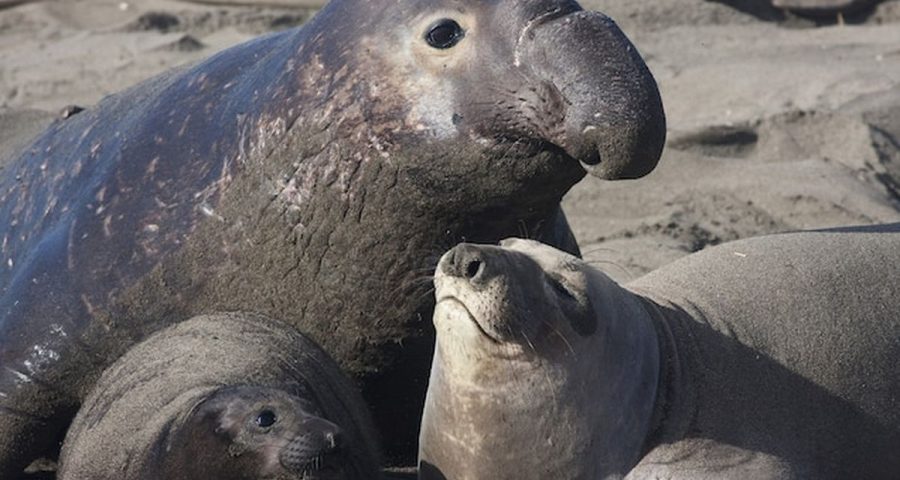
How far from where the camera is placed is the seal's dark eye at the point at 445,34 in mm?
5102

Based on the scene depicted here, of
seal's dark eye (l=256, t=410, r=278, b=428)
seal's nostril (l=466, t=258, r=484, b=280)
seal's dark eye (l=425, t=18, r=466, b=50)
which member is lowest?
seal's dark eye (l=256, t=410, r=278, b=428)

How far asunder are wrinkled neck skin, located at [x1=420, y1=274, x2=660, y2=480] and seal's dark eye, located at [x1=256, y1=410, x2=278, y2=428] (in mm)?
444

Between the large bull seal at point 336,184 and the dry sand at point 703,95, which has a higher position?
the large bull seal at point 336,184

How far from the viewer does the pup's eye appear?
16.2ft

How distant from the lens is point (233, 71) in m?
5.99

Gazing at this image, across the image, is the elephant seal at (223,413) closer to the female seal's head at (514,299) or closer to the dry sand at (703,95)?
the female seal's head at (514,299)

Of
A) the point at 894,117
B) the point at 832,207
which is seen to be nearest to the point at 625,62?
the point at 832,207

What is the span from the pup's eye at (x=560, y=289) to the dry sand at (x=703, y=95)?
1061 millimetres

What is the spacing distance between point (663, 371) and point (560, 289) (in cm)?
38

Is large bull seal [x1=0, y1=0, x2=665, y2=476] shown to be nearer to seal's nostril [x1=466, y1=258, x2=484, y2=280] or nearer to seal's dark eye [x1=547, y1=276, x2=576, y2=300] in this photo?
seal's dark eye [x1=547, y1=276, x2=576, y2=300]

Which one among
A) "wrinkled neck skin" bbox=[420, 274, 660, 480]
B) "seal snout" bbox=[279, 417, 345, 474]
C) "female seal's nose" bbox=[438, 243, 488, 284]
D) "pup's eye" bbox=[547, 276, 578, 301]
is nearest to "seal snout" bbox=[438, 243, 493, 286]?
"female seal's nose" bbox=[438, 243, 488, 284]

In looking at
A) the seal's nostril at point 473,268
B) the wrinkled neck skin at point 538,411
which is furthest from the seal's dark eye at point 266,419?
the seal's nostril at point 473,268

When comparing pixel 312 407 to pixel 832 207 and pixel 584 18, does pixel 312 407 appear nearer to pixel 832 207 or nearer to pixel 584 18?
pixel 584 18

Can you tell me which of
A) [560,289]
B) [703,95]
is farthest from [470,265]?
[703,95]
